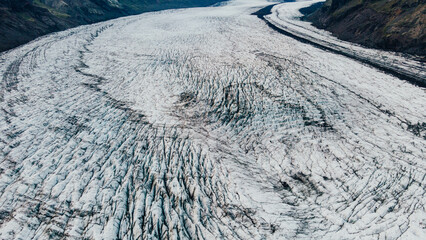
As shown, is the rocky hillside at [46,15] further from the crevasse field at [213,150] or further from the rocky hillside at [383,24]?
the rocky hillside at [383,24]

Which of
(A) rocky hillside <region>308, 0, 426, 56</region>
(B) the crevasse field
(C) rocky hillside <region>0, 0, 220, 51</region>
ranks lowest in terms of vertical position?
(B) the crevasse field

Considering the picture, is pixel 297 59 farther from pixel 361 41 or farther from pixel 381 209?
pixel 381 209

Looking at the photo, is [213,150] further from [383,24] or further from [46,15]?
[46,15]

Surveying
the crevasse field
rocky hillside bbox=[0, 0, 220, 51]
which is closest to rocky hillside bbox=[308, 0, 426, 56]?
the crevasse field

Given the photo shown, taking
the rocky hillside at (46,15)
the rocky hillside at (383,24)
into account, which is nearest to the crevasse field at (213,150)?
the rocky hillside at (383,24)

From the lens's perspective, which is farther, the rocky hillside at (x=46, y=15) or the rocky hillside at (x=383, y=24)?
the rocky hillside at (x=46, y=15)

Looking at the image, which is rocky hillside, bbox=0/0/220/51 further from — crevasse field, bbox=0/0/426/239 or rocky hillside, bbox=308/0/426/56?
rocky hillside, bbox=308/0/426/56

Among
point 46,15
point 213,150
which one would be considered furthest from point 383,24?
point 46,15
